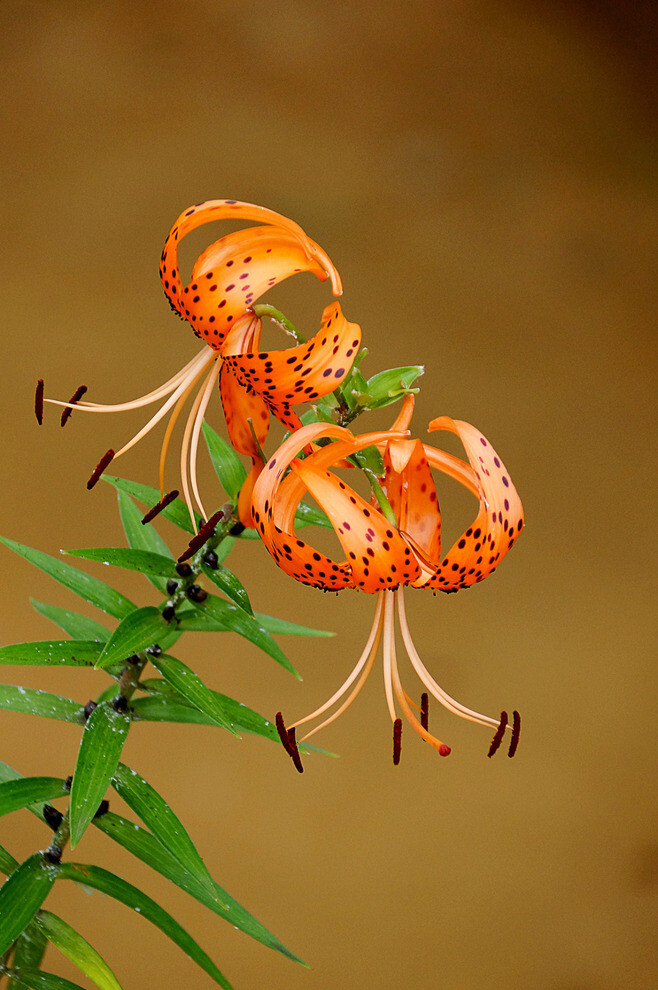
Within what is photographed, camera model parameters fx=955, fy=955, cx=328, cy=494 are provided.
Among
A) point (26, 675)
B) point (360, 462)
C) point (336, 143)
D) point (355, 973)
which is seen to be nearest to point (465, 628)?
point (355, 973)

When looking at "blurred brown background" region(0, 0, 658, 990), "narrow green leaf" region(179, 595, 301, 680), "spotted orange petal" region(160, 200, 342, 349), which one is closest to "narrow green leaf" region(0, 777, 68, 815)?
"narrow green leaf" region(179, 595, 301, 680)

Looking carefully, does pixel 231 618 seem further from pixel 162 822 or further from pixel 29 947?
pixel 29 947

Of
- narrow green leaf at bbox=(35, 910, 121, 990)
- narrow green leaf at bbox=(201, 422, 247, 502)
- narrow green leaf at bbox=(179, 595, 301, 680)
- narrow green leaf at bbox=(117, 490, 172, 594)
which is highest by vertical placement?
narrow green leaf at bbox=(201, 422, 247, 502)

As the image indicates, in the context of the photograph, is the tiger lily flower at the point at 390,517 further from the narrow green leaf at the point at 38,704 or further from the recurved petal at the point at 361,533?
the narrow green leaf at the point at 38,704

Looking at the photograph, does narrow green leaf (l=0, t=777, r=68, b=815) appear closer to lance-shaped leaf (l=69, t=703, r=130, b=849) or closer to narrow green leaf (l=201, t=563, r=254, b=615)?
lance-shaped leaf (l=69, t=703, r=130, b=849)

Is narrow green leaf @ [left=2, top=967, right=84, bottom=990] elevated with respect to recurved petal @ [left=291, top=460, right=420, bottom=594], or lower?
lower

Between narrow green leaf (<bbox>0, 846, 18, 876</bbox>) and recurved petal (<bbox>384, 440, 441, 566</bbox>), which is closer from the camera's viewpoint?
recurved petal (<bbox>384, 440, 441, 566</bbox>)
